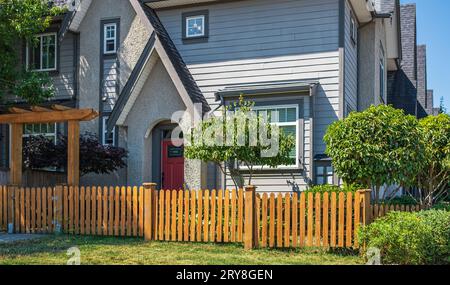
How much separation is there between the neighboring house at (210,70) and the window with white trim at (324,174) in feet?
0.09

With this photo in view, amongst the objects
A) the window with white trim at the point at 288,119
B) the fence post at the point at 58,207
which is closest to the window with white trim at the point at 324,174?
the window with white trim at the point at 288,119

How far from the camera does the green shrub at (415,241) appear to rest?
399 inches

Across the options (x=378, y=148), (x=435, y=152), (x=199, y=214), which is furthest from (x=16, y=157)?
(x=435, y=152)

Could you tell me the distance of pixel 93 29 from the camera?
19.1 metres

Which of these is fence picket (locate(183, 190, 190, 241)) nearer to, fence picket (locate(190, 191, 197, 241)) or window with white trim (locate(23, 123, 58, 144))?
fence picket (locate(190, 191, 197, 241))

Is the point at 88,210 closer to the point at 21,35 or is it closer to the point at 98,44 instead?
the point at 98,44

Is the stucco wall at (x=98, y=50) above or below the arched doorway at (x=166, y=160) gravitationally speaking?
above

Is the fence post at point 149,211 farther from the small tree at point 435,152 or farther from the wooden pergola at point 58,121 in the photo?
the small tree at point 435,152

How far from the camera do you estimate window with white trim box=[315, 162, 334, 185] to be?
1611cm

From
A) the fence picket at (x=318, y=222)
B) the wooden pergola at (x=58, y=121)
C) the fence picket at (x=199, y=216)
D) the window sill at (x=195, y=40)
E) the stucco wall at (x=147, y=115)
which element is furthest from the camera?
the window sill at (x=195, y=40)

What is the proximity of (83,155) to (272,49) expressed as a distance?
616cm
